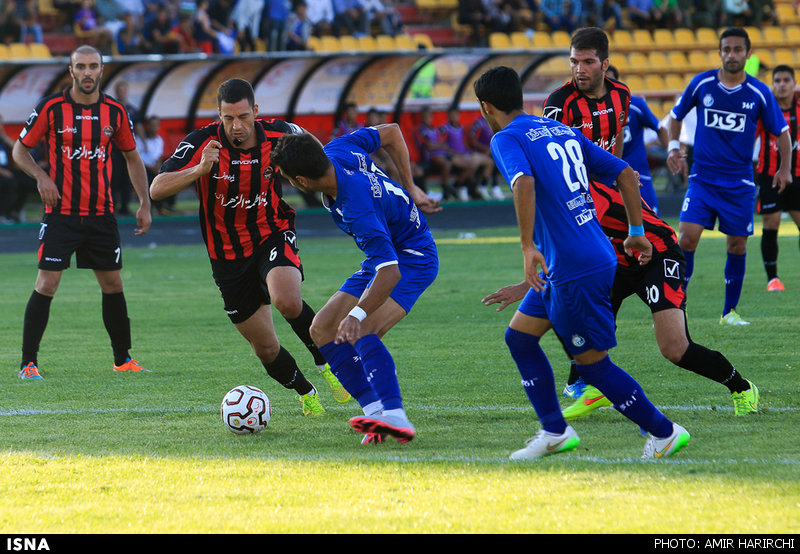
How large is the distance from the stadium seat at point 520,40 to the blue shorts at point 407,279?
22.3 meters

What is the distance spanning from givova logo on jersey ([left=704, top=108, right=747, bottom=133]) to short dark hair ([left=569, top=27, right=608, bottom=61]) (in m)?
2.63

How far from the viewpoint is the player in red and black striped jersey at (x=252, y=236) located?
6.27m

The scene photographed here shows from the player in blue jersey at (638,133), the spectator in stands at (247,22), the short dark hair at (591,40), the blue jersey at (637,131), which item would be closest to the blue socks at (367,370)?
the short dark hair at (591,40)

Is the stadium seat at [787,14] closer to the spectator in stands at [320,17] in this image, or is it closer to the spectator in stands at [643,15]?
the spectator in stands at [643,15]

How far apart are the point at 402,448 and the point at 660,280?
145 cm

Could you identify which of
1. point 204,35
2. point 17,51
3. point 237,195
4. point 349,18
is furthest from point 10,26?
point 237,195

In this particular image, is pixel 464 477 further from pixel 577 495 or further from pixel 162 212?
pixel 162 212

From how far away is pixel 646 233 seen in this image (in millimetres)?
5645

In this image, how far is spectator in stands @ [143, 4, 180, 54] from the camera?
2112cm

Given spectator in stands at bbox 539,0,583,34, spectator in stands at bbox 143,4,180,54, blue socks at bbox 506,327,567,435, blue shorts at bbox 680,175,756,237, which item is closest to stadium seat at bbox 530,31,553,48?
spectator in stands at bbox 539,0,583,34

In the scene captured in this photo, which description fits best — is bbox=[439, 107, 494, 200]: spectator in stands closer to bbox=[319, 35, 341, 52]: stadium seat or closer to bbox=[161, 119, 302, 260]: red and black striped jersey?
bbox=[319, 35, 341, 52]: stadium seat

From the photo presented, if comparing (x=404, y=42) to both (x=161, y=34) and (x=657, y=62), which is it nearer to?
A: (x=161, y=34)

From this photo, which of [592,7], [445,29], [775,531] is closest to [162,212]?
[445,29]

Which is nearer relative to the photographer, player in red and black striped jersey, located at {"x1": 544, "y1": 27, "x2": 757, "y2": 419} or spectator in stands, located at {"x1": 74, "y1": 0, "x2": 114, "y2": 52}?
player in red and black striped jersey, located at {"x1": 544, "y1": 27, "x2": 757, "y2": 419}
